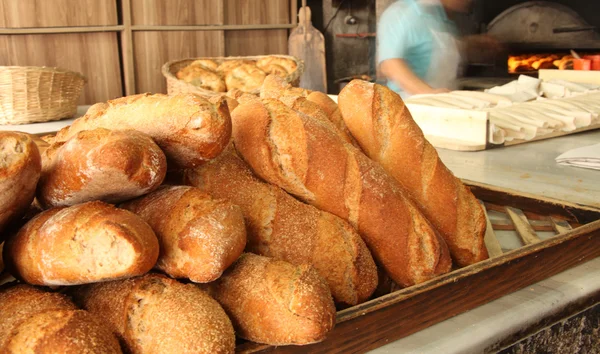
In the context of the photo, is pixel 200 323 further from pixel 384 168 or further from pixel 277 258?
pixel 384 168

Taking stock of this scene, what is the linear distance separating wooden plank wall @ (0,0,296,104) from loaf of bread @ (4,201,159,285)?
Result: 433 centimetres

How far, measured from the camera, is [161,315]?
25.1 inches

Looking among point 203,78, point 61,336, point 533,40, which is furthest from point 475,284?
point 533,40

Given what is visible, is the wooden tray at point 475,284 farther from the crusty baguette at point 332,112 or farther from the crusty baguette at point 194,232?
the crusty baguette at point 332,112

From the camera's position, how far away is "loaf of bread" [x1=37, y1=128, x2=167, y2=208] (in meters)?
0.68

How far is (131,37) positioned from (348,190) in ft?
14.7

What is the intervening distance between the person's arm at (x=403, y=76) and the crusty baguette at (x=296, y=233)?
2.98 metres

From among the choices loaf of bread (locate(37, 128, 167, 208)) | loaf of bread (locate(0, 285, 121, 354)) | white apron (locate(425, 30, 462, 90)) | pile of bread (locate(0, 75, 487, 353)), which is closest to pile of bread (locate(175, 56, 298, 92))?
white apron (locate(425, 30, 462, 90))

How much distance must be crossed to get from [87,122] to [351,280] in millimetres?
453

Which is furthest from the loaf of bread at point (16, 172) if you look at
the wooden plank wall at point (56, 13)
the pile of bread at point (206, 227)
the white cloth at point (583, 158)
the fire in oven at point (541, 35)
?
the fire in oven at point (541, 35)

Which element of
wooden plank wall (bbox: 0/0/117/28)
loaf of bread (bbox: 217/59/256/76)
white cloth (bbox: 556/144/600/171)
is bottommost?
white cloth (bbox: 556/144/600/171)

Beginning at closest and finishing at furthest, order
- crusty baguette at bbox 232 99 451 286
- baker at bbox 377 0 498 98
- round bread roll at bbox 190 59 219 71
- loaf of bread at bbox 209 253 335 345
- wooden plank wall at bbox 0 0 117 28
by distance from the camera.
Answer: loaf of bread at bbox 209 253 335 345
crusty baguette at bbox 232 99 451 286
baker at bbox 377 0 498 98
round bread roll at bbox 190 59 219 71
wooden plank wall at bbox 0 0 117 28

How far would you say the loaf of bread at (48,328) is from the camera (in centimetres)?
57

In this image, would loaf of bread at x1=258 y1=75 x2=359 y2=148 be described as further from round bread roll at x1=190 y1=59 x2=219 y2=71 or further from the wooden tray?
round bread roll at x1=190 y1=59 x2=219 y2=71
